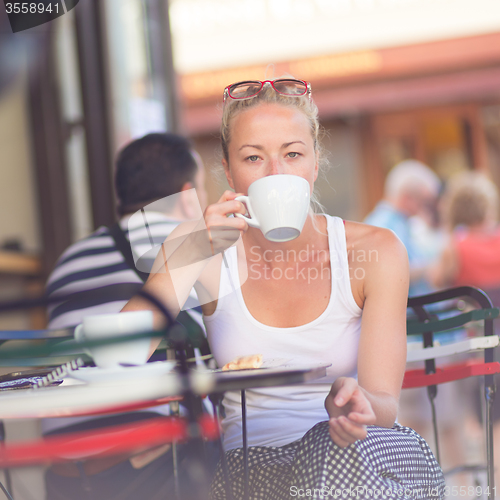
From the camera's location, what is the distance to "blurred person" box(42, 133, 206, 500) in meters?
Answer: 1.51

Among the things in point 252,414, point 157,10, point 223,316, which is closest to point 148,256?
point 223,316

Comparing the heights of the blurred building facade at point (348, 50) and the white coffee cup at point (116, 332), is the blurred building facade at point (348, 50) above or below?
above

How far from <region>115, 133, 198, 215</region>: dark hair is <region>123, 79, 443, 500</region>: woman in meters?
0.72

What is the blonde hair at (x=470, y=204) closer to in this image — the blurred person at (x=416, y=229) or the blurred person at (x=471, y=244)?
the blurred person at (x=471, y=244)

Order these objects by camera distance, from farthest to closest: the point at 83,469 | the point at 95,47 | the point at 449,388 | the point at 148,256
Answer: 1. the point at 449,388
2. the point at 95,47
3. the point at 148,256
4. the point at 83,469

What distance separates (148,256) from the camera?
1813 mm

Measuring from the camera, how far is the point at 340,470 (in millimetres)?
1004

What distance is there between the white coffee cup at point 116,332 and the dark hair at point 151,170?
1.26m

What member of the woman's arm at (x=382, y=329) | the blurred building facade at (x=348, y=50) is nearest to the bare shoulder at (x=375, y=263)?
the woman's arm at (x=382, y=329)

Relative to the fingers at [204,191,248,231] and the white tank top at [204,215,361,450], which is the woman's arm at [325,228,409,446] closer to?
the white tank top at [204,215,361,450]

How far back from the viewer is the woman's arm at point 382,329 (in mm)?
1133

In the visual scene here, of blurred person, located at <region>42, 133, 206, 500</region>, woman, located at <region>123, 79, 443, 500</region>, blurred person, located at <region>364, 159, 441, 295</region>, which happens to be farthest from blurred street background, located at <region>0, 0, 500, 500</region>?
blurred person, located at <region>364, 159, 441, 295</region>

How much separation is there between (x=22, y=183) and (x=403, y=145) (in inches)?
180

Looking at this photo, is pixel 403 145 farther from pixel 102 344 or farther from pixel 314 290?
pixel 102 344
